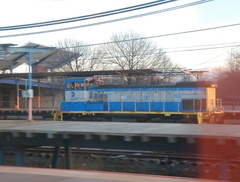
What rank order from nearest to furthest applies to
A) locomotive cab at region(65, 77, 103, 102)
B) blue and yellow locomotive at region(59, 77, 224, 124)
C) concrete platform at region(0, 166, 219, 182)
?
concrete platform at region(0, 166, 219, 182)
blue and yellow locomotive at region(59, 77, 224, 124)
locomotive cab at region(65, 77, 103, 102)

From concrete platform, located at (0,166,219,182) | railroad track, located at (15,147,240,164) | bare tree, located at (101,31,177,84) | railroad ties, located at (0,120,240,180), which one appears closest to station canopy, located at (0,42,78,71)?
bare tree, located at (101,31,177,84)

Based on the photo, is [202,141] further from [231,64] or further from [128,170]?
[231,64]

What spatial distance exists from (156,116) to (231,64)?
117ft

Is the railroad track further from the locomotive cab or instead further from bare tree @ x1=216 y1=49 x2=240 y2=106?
bare tree @ x1=216 y1=49 x2=240 y2=106

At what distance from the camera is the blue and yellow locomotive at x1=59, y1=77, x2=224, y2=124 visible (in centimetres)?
2019

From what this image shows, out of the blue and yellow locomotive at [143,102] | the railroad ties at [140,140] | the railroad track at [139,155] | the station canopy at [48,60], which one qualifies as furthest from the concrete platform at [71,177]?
the station canopy at [48,60]

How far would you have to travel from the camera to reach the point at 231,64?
168ft

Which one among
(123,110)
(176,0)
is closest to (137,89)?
(123,110)

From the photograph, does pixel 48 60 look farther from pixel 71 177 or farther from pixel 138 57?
pixel 71 177

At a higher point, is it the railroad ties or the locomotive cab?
the locomotive cab

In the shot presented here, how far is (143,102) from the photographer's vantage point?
21484 mm

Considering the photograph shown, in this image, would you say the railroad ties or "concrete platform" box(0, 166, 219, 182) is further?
the railroad ties

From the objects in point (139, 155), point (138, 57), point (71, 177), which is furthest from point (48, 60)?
point (71, 177)

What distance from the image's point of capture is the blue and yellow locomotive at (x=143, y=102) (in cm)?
2019
